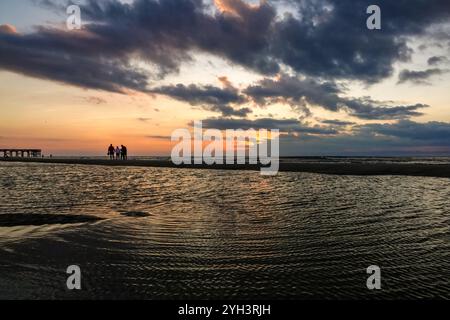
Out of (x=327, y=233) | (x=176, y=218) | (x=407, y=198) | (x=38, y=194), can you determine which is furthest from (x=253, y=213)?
(x=38, y=194)

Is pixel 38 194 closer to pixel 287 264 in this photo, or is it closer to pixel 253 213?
pixel 253 213

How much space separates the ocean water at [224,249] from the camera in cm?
676

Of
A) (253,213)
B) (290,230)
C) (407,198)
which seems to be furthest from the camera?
(407,198)

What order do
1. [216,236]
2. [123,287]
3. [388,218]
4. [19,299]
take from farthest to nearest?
1. [388,218]
2. [216,236]
3. [123,287]
4. [19,299]

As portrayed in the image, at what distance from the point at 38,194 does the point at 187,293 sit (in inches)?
667

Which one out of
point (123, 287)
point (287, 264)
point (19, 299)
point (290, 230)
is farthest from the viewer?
point (290, 230)

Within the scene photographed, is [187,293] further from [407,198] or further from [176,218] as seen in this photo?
[407,198]

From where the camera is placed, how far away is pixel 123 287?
267 inches

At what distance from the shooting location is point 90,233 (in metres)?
11.3

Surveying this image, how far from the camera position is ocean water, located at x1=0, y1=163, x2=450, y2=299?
22.2 feet

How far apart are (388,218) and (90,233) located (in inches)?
408

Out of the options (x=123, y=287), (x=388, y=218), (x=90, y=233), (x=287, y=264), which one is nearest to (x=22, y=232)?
(x=90, y=233)

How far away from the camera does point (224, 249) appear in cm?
949

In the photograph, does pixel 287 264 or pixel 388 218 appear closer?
pixel 287 264
